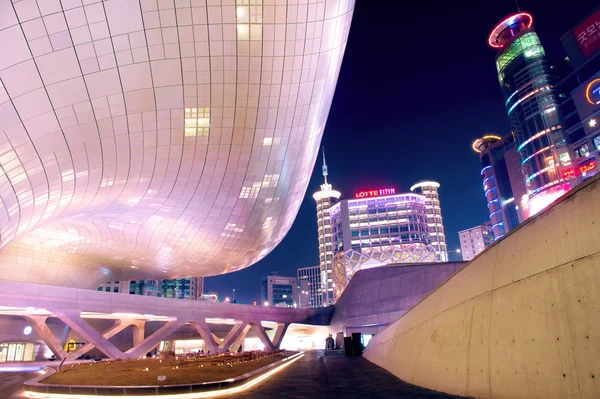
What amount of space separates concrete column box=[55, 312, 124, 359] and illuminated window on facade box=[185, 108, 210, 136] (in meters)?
23.7

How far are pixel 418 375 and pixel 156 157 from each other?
16.9 meters

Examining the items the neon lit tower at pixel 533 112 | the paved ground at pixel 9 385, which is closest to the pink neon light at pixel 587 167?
the neon lit tower at pixel 533 112

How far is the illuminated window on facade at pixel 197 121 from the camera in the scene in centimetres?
1802

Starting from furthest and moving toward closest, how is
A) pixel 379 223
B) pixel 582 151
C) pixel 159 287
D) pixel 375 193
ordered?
1. pixel 159 287
2. pixel 375 193
3. pixel 379 223
4. pixel 582 151

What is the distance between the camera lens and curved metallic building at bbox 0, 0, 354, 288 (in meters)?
12.9

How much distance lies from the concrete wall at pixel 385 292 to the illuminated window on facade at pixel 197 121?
33005 mm

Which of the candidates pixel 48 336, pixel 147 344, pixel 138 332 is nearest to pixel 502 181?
pixel 138 332

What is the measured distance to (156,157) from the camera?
66.8ft

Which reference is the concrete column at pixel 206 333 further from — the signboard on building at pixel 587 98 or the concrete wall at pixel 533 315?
the signboard on building at pixel 587 98

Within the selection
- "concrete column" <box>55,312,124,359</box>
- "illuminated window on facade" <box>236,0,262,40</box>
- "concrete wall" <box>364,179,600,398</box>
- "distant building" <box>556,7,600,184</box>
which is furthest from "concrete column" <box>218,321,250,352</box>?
"distant building" <box>556,7,600,184</box>

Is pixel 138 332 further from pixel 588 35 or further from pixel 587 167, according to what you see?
pixel 588 35

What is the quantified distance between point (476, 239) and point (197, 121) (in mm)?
190269

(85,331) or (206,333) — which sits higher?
(85,331)

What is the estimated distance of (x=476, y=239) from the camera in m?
185
